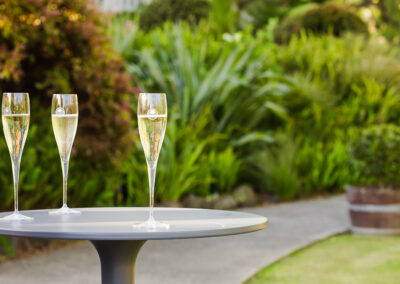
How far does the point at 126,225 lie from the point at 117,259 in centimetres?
43

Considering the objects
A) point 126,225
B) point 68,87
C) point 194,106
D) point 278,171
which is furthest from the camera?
point 278,171

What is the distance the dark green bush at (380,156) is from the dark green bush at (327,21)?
11.4 m

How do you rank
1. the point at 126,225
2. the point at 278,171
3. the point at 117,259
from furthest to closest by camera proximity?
the point at 278,171 → the point at 117,259 → the point at 126,225

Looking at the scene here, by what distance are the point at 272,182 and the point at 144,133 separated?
7.93 m

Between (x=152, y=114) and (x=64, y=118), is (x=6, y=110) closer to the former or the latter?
(x=64, y=118)

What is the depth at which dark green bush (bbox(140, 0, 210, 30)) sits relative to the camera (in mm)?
18359

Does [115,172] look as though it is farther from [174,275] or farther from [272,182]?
[272,182]

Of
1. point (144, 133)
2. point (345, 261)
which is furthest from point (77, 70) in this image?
point (144, 133)

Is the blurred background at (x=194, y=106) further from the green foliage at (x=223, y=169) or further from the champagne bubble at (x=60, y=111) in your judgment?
the champagne bubble at (x=60, y=111)

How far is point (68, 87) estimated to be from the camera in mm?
6863

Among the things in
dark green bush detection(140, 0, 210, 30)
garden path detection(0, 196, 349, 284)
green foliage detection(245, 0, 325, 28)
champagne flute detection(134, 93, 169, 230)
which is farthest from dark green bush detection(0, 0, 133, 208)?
green foliage detection(245, 0, 325, 28)

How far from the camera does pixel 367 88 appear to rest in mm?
12477

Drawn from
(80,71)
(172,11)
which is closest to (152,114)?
(80,71)

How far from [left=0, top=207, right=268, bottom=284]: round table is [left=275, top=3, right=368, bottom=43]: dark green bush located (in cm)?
1657
